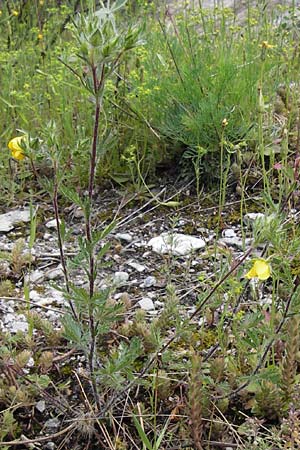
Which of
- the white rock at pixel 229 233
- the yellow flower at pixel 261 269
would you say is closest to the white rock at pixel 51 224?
the white rock at pixel 229 233

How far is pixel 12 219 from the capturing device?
2.67m

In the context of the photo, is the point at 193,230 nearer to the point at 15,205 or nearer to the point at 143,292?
the point at 143,292

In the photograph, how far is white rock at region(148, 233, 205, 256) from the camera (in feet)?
7.58

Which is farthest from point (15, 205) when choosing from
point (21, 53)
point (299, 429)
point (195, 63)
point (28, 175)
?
point (299, 429)

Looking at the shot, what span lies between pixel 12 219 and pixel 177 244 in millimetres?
815

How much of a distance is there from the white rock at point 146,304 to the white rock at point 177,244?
237 millimetres

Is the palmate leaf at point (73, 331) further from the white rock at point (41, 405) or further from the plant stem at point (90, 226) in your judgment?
the white rock at point (41, 405)

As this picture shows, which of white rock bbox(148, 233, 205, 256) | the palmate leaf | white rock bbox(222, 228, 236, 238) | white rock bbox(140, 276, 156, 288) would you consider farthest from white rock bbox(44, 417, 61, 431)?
white rock bbox(222, 228, 236, 238)

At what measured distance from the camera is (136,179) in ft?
9.18

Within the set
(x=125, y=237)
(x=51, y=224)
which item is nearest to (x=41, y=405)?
(x=125, y=237)

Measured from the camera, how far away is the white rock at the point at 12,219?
2605 mm

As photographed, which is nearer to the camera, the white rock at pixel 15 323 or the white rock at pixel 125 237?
the white rock at pixel 15 323

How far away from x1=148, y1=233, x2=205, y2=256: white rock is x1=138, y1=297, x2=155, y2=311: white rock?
0.24 meters

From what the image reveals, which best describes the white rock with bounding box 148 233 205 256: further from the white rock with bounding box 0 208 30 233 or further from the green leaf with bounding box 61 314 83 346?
the green leaf with bounding box 61 314 83 346
